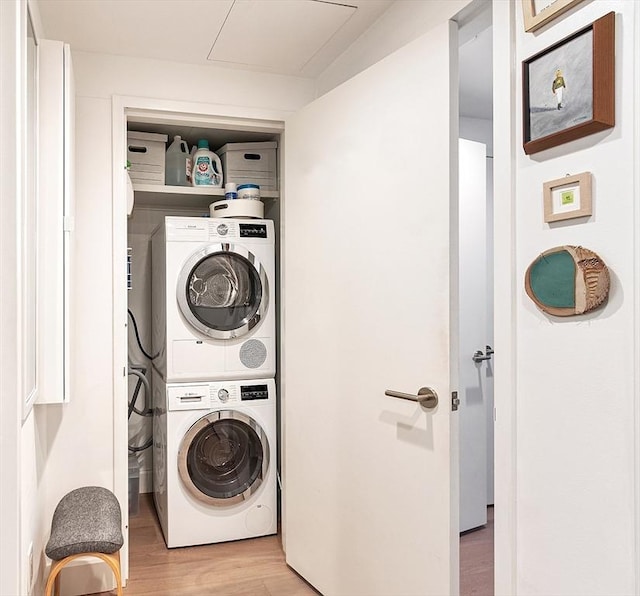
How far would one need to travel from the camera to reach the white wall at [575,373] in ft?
4.11

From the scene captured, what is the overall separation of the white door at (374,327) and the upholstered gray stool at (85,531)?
81 cm

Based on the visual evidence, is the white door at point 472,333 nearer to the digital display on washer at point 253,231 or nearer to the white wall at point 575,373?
the digital display on washer at point 253,231

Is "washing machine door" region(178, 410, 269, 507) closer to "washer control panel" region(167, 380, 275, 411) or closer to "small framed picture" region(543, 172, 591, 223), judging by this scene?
"washer control panel" region(167, 380, 275, 411)

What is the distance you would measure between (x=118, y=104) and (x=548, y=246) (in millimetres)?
2083

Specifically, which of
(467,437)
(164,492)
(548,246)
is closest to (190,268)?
(164,492)

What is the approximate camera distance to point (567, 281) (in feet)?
4.54

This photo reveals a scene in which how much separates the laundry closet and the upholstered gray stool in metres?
0.64

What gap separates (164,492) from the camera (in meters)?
3.22

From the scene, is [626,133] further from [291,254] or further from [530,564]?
[291,254]

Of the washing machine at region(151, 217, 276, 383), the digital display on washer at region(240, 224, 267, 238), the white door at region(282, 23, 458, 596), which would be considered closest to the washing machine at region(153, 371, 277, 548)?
the washing machine at region(151, 217, 276, 383)

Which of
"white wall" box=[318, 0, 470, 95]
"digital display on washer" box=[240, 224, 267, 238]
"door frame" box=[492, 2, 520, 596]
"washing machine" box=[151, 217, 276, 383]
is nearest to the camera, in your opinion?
"door frame" box=[492, 2, 520, 596]

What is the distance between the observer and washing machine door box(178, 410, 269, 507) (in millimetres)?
3146

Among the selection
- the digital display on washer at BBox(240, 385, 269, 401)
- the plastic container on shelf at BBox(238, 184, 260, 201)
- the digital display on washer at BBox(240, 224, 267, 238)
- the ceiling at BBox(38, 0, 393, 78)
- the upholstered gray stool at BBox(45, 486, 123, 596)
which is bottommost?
the upholstered gray stool at BBox(45, 486, 123, 596)

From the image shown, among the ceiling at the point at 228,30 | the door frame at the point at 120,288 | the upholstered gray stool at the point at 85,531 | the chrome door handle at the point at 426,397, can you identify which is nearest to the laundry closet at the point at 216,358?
the door frame at the point at 120,288
